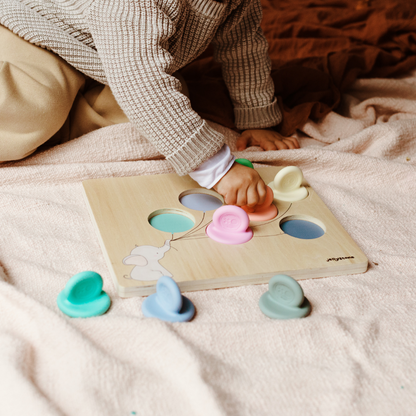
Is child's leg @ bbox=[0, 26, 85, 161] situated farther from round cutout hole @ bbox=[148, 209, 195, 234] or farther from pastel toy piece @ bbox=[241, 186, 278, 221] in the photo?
pastel toy piece @ bbox=[241, 186, 278, 221]

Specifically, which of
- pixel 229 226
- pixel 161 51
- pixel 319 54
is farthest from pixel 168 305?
pixel 319 54

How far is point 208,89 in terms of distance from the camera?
1.02 meters

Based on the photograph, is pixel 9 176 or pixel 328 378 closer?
pixel 328 378

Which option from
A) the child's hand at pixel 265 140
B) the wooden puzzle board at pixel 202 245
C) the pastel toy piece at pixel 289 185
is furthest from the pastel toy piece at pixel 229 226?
the child's hand at pixel 265 140

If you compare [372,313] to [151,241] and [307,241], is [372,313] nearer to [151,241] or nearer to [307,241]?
[307,241]

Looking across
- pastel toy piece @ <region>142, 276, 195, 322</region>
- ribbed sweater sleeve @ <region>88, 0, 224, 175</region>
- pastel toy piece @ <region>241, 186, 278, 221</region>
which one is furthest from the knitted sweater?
pastel toy piece @ <region>142, 276, 195, 322</region>

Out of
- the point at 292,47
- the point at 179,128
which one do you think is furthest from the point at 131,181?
the point at 292,47

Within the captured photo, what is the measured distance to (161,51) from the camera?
68cm

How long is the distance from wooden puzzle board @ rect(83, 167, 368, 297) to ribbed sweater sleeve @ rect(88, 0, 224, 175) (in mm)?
89

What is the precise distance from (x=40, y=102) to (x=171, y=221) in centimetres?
30

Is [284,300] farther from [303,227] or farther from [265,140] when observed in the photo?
[265,140]

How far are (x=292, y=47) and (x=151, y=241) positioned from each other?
2.89ft

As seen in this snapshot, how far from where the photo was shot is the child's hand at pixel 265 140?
93 cm

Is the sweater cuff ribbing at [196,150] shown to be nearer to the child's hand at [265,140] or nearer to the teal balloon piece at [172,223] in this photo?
the teal balloon piece at [172,223]
